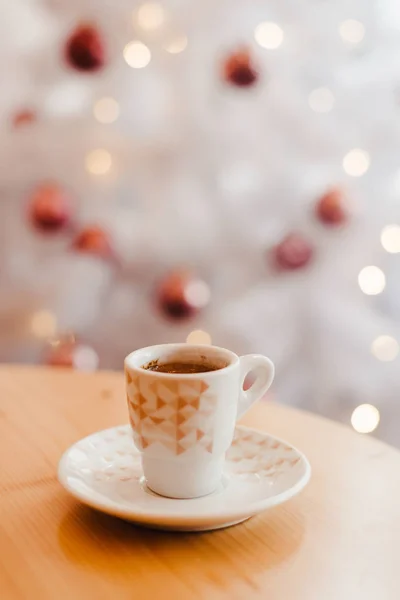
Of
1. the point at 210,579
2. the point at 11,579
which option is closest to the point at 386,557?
the point at 210,579

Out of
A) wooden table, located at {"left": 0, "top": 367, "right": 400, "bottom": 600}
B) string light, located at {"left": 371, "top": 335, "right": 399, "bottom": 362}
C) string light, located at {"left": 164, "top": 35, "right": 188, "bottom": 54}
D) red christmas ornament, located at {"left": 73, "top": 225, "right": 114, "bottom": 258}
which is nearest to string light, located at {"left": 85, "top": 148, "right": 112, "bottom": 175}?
red christmas ornament, located at {"left": 73, "top": 225, "right": 114, "bottom": 258}

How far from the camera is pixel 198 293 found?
53.2 inches

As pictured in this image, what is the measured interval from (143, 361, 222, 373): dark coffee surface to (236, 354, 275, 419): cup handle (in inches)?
1.1

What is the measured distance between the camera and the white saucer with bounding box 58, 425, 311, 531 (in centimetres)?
48

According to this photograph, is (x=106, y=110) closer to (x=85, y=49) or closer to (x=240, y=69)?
(x=85, y=49)

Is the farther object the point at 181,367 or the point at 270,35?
the point at 270,35

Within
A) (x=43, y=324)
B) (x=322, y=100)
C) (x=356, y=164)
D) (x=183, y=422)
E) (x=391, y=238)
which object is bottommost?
(x=43, y=324)

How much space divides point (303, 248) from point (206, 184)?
22 cm

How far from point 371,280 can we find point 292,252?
0.53ft

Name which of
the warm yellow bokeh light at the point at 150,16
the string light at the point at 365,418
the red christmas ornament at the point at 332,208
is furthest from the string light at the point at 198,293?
the warm yellow bokeh light at the point at 150,16

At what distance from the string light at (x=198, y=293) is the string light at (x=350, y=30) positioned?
53 cm

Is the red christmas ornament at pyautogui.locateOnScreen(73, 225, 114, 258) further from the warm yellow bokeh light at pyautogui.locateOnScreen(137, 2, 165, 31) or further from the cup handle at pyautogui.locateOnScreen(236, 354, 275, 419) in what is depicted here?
the cup handle at pyautogui.locateOnScreen(236, 354, 275, 419)

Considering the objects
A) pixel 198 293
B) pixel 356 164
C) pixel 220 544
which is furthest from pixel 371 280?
pixel 220 544

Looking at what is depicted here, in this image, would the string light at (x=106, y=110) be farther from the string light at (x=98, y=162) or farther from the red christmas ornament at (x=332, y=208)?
the red christmas ornament at (x=332, y=208)
